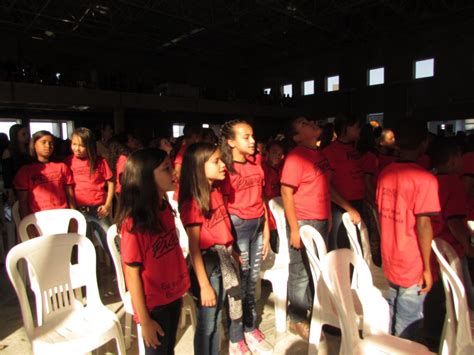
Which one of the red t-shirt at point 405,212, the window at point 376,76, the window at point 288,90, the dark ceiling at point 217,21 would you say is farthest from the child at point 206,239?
the window at point 288,90

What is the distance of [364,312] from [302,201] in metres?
0.91

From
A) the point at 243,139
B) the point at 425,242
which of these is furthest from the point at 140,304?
the point at 425,242

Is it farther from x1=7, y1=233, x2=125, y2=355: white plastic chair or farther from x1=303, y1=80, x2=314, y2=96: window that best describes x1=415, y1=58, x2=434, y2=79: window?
x1=7, y1=233, x2=125, y2=355: white plastic chair

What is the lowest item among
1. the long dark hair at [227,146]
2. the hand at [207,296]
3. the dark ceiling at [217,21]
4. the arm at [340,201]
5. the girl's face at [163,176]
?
the hand at [207,296]

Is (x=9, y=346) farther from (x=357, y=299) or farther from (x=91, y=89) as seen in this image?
(x=91, y=89)

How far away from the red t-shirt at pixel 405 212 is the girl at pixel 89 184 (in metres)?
2.40

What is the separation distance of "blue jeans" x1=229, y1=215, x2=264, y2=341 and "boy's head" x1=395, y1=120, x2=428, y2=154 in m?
0.98

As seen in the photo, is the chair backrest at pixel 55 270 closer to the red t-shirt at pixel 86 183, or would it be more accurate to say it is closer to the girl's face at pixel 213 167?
the girl's face at pixel 213 167

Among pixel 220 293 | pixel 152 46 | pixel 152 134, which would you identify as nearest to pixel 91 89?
pixel 152 134

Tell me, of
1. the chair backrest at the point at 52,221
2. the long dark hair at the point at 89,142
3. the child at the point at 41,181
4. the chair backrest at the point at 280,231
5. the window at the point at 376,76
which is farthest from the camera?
the window at the point at 376,76

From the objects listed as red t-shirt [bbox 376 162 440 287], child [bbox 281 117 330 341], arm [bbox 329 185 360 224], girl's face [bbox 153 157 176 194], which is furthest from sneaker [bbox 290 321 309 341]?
girl's face [bbox 153 157 176 194]

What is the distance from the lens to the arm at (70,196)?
121 inches

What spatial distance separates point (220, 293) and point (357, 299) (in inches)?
31.0

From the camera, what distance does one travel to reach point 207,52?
728 inches
